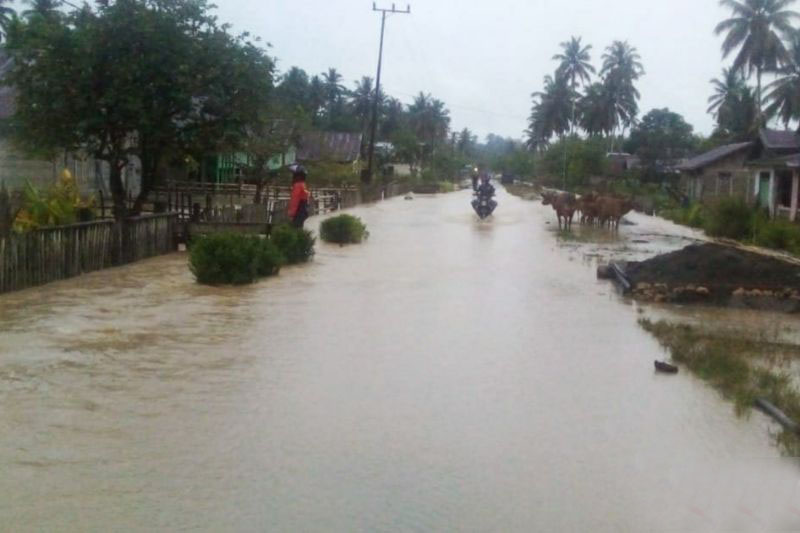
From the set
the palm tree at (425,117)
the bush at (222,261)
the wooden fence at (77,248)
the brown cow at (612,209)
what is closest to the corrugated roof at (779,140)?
the brown cow at (612,209)

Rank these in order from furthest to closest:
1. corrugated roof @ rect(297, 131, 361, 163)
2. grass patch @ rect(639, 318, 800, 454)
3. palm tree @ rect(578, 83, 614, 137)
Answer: palm tree @ rect(578, 83, 614, 137)
corrugated roof @ rect(297, 131, 361, 163)
grass patch @ rect(639, 318, 800, 454)

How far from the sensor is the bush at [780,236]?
27.0m

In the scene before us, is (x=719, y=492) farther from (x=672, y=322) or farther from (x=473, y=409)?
(x=672, y=322)

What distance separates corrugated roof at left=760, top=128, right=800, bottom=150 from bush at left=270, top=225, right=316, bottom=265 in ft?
89.0

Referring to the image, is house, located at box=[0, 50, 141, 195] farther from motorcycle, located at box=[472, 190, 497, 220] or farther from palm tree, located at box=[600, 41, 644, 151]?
palm tree, located at box=[600, 41, 644, 151]

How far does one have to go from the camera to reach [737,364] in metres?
11.1

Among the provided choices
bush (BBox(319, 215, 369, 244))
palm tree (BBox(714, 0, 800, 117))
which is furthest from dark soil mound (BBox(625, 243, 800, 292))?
palm tree (BBox(714, 0, 800, 117))

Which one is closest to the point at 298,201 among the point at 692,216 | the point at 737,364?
the point at 737,364

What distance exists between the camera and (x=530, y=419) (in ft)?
29.5

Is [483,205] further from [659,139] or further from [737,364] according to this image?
[659,139]

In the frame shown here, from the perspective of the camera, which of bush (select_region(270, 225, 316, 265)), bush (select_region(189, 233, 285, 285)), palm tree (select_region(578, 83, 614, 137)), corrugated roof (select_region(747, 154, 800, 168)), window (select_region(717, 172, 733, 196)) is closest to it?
bush (select_region(189, 233, 285, 285))

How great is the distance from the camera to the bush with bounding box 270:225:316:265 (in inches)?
823

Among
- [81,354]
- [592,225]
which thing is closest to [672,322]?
[81,354]

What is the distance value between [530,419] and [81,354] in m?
4.96
